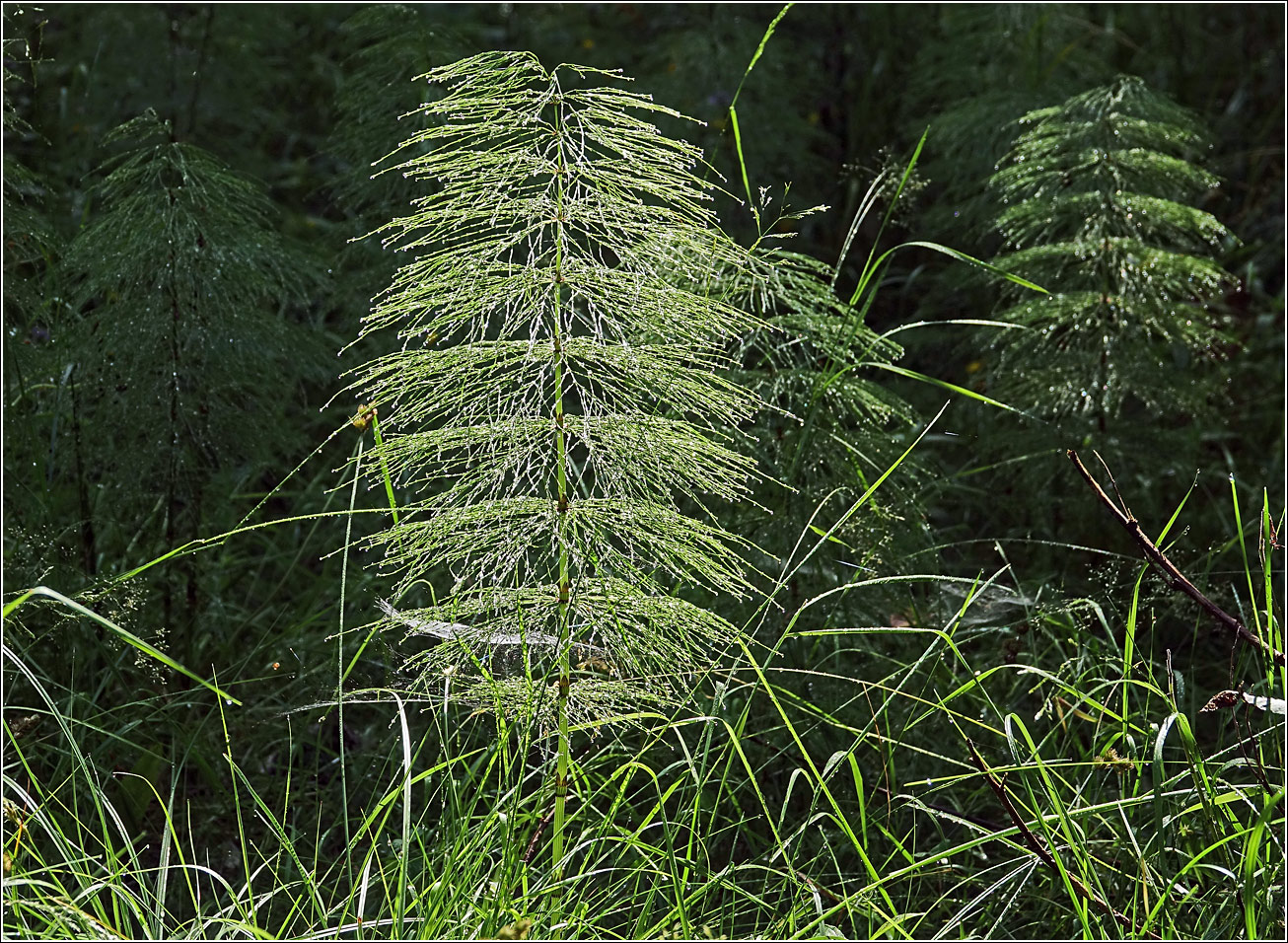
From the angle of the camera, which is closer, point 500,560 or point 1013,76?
point 500,560

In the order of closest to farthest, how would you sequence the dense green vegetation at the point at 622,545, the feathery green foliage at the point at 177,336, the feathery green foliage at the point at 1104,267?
the dense green vegetation at the point at 622,545 < the feathery green foliage at the point at 177,336 < the feathery green foliage at the point at 1104,267

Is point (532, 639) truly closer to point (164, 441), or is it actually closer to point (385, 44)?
point (164, 441)

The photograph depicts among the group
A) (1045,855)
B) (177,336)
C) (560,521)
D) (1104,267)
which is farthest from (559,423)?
(1104,267)

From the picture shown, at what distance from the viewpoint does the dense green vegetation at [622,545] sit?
1871mm

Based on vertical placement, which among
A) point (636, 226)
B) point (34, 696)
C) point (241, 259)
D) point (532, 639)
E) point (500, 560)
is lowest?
point (34, 696)

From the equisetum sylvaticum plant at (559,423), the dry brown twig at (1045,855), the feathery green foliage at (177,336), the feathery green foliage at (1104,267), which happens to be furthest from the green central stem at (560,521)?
the feathery green foliage at (1104,267)

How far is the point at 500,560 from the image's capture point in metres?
1.88

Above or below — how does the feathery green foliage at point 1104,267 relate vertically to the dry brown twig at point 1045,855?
above

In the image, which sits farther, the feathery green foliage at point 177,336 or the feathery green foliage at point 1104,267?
the feathery green foliage at point 1104,267

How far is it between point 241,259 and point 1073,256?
187cm

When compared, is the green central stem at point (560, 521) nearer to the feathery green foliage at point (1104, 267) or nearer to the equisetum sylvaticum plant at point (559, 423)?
the equisetum sylvaticum plant at point (559, 423)

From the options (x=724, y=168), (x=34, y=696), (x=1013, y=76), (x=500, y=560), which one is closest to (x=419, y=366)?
(x=500, y=560)

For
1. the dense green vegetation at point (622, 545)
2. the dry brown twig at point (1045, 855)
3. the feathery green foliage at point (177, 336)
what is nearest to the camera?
the dry brown twig at point (1045, 855)

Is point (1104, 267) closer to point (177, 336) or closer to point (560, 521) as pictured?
point (560, 521)
